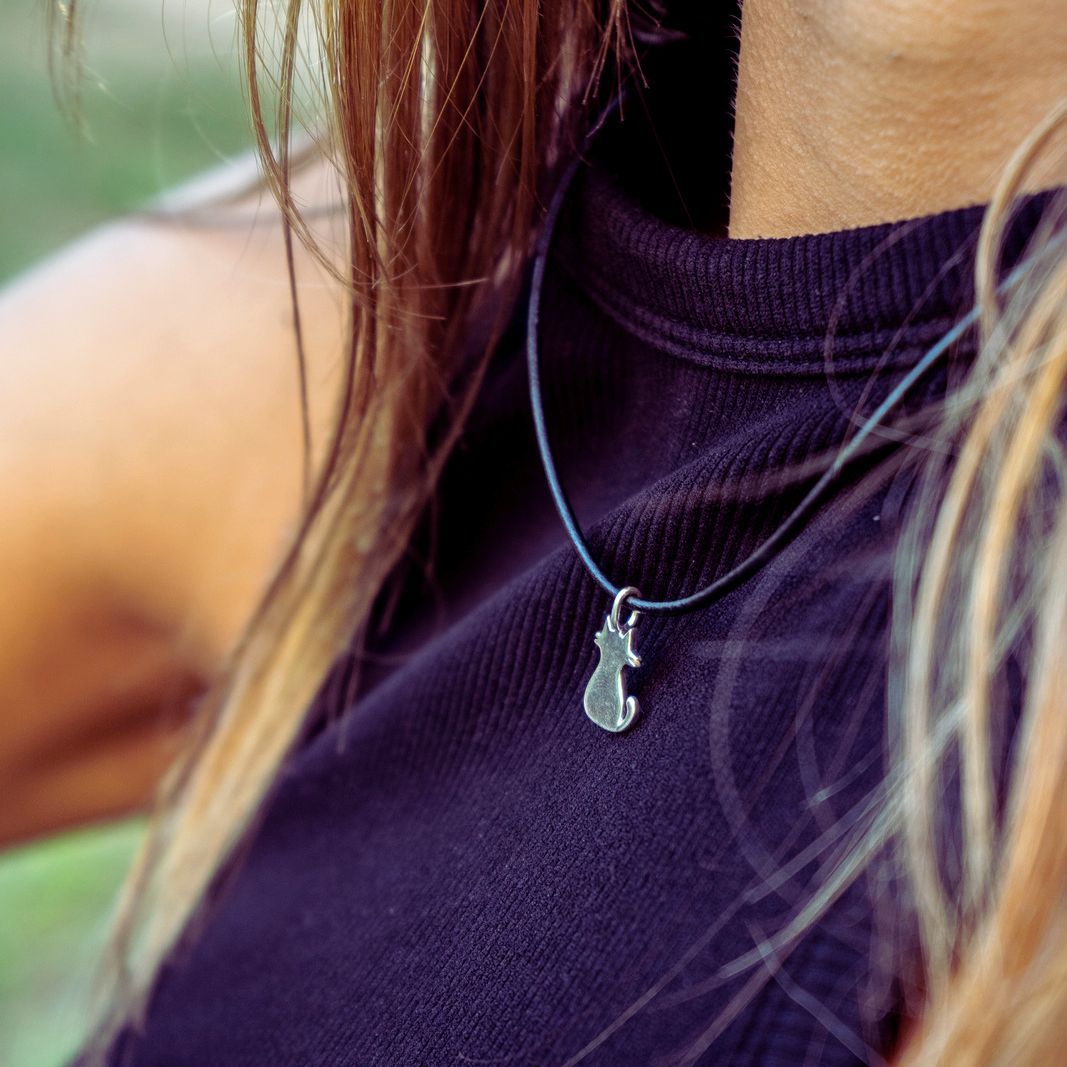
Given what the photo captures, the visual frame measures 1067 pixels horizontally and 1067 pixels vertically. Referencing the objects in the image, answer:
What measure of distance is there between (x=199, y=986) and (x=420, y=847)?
27 cm

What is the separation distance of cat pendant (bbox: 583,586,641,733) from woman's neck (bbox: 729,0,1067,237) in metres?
0.24

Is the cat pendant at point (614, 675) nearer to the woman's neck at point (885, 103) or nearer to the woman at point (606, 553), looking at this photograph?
the woman at point (606, 553)

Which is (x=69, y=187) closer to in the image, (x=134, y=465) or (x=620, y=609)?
(x=134, y=465)

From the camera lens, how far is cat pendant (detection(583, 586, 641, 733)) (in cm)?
58

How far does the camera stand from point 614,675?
0.59 m

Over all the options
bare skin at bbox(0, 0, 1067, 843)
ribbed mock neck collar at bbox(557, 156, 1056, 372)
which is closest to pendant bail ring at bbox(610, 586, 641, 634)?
ribbed mock neck collar at bbox(557, 156, 1056, 372)

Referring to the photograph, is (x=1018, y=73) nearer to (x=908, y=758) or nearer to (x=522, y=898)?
(x=908, y=758)

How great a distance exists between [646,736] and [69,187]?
2.69 m

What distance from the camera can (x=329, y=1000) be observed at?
2.17 feet

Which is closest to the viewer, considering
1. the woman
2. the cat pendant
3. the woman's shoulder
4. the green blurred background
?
the woman

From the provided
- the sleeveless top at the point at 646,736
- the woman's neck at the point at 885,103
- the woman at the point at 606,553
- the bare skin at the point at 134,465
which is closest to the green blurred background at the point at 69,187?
the bare skin at the point at 134,465

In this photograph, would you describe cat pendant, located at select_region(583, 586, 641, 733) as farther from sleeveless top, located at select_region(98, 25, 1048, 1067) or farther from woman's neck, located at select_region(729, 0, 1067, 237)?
woman's neck, located at select_region(729, 0, 1067, 237)

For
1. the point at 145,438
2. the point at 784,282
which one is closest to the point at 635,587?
the point at 784,282

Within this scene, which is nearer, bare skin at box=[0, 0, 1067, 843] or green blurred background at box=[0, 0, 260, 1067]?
bare skin at box=[0, 0, 1067, 843]
